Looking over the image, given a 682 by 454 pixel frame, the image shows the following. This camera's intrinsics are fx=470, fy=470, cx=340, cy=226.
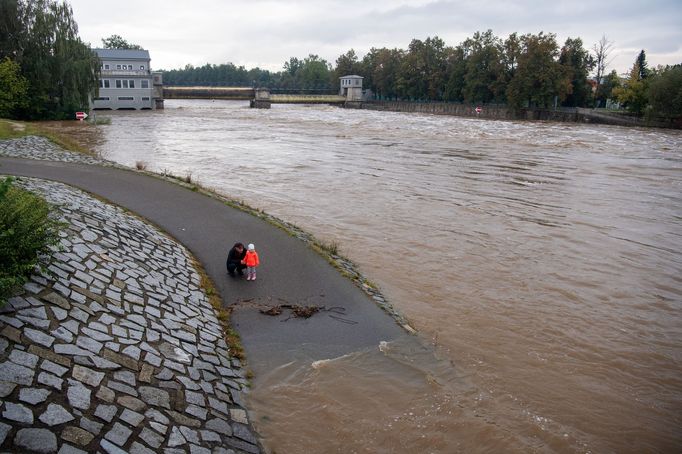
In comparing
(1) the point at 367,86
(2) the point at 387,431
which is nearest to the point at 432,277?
(2) the point at 387,431

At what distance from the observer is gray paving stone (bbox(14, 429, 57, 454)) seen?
14.6 feet

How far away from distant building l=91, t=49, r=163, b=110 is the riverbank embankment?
190 feet

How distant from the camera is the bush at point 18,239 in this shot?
6141 millimetres

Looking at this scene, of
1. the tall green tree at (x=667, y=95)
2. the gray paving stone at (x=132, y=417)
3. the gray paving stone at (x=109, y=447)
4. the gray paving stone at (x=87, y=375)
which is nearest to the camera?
the gray paving stone at (x=109, y=447)

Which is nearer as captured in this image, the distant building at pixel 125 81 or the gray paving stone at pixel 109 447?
the gray paving stone at pixel 109 447

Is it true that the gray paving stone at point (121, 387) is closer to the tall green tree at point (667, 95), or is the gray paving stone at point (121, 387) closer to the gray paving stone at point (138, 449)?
the gray paving stone at point (138, 449)

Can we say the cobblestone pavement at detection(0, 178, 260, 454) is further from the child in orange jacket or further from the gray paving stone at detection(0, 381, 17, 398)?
the child in orange jacket

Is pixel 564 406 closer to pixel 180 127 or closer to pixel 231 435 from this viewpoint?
pixel 231 435

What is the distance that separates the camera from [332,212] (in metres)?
19.4

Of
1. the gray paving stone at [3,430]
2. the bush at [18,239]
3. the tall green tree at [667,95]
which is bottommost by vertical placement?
the gray paving stone at [3,430]

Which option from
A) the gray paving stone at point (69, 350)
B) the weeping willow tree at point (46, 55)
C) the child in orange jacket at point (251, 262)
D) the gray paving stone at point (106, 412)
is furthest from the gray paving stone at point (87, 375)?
the weeping willow tree at point (46, 55)

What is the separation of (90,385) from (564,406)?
7.36 metres

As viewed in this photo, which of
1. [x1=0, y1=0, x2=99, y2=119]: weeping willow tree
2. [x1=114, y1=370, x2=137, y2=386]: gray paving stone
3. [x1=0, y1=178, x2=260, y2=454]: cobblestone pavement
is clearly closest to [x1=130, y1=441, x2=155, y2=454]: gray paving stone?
[x1=0, y1=178, x2=260, y2=454]: cobblestone pavement

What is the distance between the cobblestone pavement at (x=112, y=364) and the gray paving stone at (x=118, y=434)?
0.05 ft
